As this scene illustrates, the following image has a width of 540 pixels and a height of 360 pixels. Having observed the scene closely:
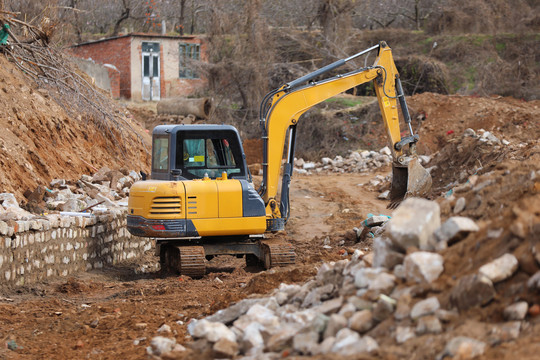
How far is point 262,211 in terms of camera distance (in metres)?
11.0

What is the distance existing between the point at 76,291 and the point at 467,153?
1105 centimetres

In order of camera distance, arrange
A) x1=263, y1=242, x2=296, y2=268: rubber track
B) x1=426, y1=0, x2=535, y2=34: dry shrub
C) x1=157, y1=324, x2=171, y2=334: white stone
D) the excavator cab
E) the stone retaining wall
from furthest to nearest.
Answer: x1=426, y1=0, x2=535, y2=34: dry shrub → the excavator cab → x1=263, y1=242, x2=296, y2=268: rubber track → the stone retaining wall → x1=157, y1=324, x2=171, y2=334: white stone

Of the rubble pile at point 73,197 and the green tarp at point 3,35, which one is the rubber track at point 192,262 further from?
the green tarp at point 3,35

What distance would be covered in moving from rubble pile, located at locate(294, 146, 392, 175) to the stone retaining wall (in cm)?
1223

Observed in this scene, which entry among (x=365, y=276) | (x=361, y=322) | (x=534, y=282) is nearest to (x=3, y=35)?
(x=365, y=276)

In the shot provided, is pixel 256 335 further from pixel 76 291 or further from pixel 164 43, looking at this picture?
pixel 164 43

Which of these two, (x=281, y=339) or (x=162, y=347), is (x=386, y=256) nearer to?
(x=281, y=339)

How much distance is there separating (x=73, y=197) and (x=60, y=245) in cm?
255

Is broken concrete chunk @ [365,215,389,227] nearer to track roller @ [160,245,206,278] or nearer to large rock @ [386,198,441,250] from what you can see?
track roller @ [160,245,206,278]

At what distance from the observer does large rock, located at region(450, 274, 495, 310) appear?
4562mm

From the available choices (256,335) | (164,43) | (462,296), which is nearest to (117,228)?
(256,335)

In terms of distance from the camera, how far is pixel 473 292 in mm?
4578

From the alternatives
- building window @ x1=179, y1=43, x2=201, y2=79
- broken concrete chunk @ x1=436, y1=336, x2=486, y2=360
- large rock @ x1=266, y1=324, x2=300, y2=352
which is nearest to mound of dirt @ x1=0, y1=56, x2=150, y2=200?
large rock @ x1=266, y1=324, x2=300, y2=352

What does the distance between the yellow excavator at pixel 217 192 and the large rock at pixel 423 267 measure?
595 cm
